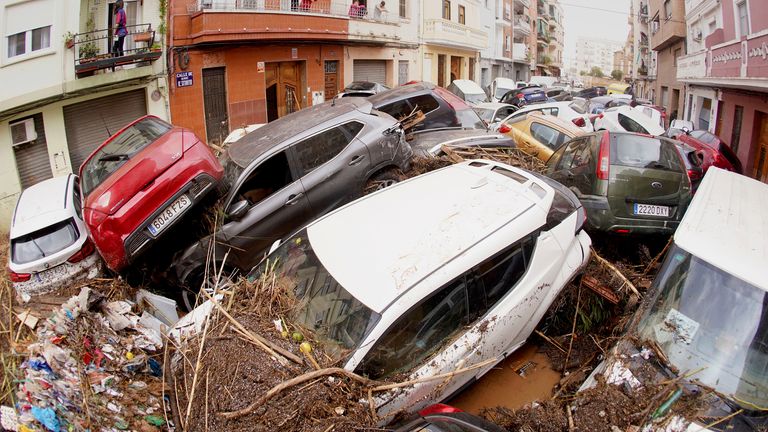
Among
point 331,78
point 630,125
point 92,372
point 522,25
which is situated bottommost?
point 92,372

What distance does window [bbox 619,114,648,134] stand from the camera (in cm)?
1301

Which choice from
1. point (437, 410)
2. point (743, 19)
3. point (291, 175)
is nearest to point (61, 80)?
point (291, 175)

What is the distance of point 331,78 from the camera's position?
21.1 m

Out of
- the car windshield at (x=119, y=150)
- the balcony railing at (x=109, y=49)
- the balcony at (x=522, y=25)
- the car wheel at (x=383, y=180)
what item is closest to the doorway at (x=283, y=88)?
the balcony railing at (x=109, y=49)

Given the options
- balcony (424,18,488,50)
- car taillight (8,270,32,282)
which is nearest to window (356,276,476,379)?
car taillight (8,270,32,282)

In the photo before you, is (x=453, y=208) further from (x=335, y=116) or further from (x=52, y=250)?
(x=52, y=250)

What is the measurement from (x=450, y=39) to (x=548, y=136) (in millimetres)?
20929

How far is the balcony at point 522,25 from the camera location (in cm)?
4822

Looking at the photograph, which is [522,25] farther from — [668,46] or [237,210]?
[237,210]

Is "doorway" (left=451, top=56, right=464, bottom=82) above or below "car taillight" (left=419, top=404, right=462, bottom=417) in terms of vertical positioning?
above

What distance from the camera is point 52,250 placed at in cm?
530

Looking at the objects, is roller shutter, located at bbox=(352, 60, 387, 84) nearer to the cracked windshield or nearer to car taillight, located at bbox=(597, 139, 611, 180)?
the cracked windshield

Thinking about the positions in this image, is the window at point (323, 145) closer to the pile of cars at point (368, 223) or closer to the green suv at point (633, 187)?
the pile of cars at point (368, 223)

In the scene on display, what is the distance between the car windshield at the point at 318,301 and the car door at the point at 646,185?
3693mm
